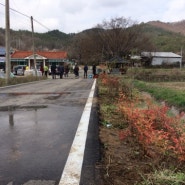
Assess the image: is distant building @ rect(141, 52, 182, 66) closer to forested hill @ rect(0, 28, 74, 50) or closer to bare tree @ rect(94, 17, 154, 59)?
bare tree @ rect(94, 17, 154, 59)

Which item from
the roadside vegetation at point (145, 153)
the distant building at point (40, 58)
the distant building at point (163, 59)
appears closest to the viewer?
the roadside vegetation at point (145, 153)

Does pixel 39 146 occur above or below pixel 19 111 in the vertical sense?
above

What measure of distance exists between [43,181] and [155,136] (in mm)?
1820

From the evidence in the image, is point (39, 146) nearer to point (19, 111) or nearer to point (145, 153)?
point (145, 153)

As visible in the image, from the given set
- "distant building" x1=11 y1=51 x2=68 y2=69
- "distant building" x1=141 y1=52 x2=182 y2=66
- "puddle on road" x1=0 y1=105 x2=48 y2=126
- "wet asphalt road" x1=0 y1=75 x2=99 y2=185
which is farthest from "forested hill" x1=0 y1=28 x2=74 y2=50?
"wet asphalt road" x1=0 y1=75 x2=99 y2=185

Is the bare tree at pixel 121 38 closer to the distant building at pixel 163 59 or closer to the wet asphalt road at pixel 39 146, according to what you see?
the distant building at pixel 163 59

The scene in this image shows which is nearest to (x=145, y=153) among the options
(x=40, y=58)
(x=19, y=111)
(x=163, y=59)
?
(x=19, y=111)

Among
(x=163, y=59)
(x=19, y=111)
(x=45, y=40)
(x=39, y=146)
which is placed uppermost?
(x=45, y=40)

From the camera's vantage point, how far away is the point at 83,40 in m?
95.5

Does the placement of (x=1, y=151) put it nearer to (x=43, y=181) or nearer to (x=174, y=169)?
(x=43, y=181)

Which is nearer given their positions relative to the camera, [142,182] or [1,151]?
[142,182]

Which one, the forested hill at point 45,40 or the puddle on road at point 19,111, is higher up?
the forested hill at point 45,40

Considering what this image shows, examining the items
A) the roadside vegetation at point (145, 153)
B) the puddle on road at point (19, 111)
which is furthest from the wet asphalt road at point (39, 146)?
the roadside vegetation at point (145, 153)

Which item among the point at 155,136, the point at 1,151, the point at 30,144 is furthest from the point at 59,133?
the point at 155,136
